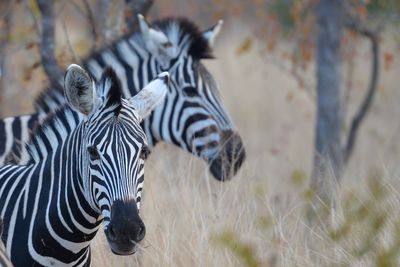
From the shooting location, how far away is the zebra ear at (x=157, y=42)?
748 centimetres

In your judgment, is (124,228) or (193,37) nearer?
(124,228)

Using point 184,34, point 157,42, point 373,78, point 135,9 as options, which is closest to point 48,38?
point 135,9

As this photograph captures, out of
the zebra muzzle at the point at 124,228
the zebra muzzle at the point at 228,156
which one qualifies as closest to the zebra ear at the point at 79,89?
the zebra muzzle at the point at 124,228

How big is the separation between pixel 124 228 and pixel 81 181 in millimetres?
571

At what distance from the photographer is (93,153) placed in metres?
4.79

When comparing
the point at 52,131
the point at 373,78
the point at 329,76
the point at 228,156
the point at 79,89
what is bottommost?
the point at 373,78

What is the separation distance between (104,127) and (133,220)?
0.54m

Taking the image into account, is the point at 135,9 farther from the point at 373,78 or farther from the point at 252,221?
the point at 373,78

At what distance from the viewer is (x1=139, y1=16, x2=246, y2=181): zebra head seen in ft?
24.5

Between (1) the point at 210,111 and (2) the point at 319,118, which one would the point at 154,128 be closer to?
(1) the point at 210,111

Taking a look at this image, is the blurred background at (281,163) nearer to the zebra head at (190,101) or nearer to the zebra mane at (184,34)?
the zebra head at (190,101)

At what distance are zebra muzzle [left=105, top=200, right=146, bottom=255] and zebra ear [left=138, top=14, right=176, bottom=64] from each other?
10.1ft

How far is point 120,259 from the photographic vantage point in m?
6.14

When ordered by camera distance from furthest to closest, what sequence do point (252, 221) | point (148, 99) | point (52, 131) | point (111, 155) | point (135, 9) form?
point (135, 9), point (252, 221), point (52, 131), point (148, 99), point (111, 155)
